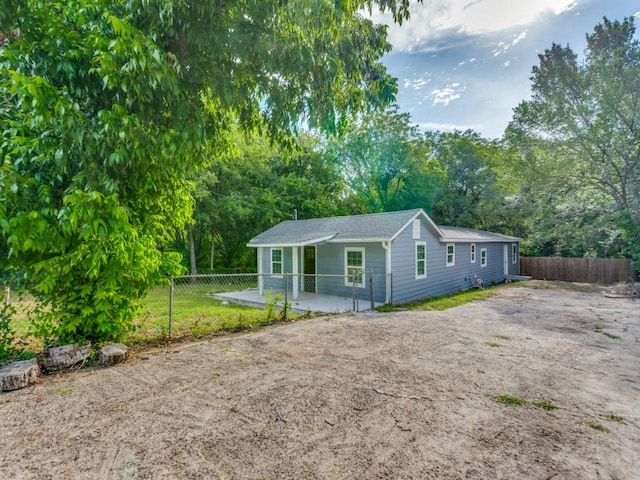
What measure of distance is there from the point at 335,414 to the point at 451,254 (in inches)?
447

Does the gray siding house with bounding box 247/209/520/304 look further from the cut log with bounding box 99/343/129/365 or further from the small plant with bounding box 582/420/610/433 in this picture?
the small plant with bounding box 582/420/610/433

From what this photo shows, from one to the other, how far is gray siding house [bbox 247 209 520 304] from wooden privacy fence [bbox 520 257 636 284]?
536 cm

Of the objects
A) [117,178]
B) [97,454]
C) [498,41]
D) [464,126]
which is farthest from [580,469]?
[464,126]

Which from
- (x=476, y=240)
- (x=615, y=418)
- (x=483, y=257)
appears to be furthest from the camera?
(x=483, y=257)

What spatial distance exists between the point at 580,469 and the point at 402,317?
5569 mm

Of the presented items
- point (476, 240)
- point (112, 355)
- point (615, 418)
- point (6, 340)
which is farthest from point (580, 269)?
point (6, 340)

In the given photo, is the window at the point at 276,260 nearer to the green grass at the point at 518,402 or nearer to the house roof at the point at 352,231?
the house roof at the point at 352,231

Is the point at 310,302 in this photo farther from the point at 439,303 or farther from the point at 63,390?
the point at 63,390

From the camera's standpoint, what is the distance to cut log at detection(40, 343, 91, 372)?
4250mm

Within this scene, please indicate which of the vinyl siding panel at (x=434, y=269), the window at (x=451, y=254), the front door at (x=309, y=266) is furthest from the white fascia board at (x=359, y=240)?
the window at (x=451, y=254)

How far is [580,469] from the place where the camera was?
2.40m

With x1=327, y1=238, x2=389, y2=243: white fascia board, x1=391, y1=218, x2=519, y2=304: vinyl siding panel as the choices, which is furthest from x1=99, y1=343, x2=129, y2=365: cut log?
x1=391, y1=218, x2=519, y2=304: vinyl siding panel

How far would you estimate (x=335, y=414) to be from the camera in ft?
10.5

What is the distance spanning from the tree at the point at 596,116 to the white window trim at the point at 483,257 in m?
5.55
